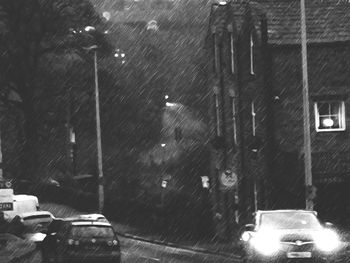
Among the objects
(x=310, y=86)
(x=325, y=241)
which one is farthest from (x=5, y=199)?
(x=310, y=86)

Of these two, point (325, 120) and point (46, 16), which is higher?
point (46, 16)

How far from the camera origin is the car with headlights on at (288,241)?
1945cm

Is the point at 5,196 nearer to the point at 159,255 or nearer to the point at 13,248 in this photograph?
the point at 13,248

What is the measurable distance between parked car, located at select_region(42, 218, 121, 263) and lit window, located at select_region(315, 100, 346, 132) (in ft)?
45.9

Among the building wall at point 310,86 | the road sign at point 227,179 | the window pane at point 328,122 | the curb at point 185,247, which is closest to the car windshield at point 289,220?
the curb at point 185,247

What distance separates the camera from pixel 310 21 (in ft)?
118

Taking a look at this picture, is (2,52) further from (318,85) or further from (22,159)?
(318,85)

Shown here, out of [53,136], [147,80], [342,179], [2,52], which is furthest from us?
[147,80]

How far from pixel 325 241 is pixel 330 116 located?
15.6 m

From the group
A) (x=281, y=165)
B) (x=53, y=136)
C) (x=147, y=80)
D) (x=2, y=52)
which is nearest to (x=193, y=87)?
(x=147, y=80)

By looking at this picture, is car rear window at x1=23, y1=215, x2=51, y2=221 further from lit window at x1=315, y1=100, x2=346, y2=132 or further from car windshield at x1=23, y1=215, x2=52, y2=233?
lit window at x1=315, y1=100, x2=346, y2=132

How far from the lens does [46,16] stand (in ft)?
176

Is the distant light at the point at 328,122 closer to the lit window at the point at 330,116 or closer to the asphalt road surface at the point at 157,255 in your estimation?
the lit window at the point at 330,116

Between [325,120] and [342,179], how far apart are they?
2483 millimetres
